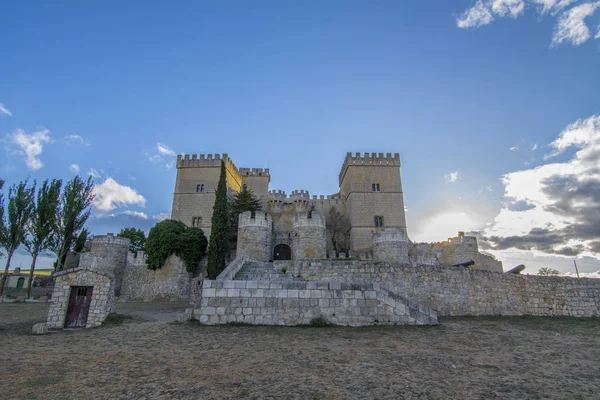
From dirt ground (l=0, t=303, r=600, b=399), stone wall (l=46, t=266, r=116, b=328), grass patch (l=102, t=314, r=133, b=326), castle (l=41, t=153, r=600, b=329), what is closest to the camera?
dirt ground (l=0, t=303, r=600, b=399)

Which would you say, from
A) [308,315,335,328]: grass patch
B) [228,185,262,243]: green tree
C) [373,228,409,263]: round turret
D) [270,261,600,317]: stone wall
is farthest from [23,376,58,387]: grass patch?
[228,185,262,243]: green tree

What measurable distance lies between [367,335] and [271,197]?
90.5 feet

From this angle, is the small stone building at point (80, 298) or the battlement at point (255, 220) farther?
the battlement at point (255, 220)

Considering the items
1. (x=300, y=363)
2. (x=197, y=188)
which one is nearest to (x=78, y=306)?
(x=300, y=363)

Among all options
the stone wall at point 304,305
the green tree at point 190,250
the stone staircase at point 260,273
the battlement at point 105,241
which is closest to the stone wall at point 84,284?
the stone wall at point 304,305

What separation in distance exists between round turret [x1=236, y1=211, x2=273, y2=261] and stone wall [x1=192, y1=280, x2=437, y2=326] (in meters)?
9.44

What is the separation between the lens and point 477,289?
12234 millimetres

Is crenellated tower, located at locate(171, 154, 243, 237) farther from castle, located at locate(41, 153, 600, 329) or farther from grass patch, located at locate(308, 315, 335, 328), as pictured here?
grass patch, located at locate(308, 315, 335, 328)

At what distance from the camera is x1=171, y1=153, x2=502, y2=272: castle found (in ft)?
80.3

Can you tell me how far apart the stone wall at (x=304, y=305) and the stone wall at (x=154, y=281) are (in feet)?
46.6

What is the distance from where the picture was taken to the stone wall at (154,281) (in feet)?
72.3

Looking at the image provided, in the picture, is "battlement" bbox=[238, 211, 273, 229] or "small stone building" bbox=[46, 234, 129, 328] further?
"battlement" bbox=[238, 211, 273, 229]

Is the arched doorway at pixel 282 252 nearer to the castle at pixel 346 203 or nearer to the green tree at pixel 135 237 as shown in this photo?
the castle at pixel 346 203

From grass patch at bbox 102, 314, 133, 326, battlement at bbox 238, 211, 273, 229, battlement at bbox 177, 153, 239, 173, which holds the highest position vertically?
battlement at bbox 177, 153, 239, 173
